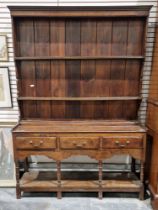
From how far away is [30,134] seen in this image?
2.19 meters

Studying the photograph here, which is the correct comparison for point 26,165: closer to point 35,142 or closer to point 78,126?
point 35,142

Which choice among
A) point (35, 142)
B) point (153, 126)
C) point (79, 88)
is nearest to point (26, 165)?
point (35, 142)

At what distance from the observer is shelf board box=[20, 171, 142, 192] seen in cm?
237

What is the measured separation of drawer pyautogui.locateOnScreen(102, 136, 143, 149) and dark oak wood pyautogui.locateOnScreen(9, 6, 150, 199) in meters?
→ 0.01

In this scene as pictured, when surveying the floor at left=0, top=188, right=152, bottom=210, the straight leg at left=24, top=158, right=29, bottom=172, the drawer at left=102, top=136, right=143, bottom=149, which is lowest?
the floor at left=0, top=188, right=152, bottom=210

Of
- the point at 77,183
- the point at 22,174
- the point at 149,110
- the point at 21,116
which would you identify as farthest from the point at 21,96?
the point at 149,110

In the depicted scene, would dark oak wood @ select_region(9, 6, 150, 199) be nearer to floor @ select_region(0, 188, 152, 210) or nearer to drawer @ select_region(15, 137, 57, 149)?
drawer @ select_region(15, 137, 57, 149)

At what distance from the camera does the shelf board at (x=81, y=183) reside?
2367 millimetres

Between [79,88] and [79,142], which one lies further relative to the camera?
[79,88]

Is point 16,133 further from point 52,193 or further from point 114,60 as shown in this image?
point 114,60

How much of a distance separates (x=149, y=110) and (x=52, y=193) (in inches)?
60.6

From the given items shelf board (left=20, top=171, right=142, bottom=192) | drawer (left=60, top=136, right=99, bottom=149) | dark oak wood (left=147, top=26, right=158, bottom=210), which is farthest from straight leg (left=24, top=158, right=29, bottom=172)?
dark oak wood (left=147, top=26, right=158, bottom=210)

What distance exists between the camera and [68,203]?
233 centimetres

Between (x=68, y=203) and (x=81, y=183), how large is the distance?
0.26 m
